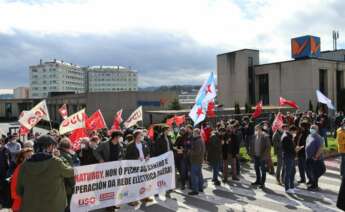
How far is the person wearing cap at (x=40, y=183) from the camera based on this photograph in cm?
431

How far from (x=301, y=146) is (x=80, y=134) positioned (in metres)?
7.71

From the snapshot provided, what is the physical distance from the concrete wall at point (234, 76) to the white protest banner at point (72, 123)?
48005 millimetres

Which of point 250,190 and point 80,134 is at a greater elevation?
point 80,134

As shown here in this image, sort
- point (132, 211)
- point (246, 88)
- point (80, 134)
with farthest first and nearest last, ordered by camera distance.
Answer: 1. point (246, 88)
2. point (80, 134)
3. point (132, 211)

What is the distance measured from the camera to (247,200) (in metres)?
8.87

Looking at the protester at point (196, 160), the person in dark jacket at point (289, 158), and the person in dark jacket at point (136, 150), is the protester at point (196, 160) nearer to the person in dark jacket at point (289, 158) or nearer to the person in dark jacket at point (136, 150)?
the person in dark jacket at point (136, 150)

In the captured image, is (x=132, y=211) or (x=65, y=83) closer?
(x=132, y=211)

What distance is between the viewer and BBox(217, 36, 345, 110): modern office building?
51.7 metres

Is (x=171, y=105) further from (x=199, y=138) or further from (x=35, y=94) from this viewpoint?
(x=35, y=94)

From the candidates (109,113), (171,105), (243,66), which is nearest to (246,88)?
(243,66)

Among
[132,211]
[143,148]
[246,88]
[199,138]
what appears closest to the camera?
[132,211]

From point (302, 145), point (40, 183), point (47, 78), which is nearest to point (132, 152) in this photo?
point (40, 183)

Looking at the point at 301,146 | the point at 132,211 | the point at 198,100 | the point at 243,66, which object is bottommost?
the point at 132,211

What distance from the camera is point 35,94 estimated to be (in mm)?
158875
